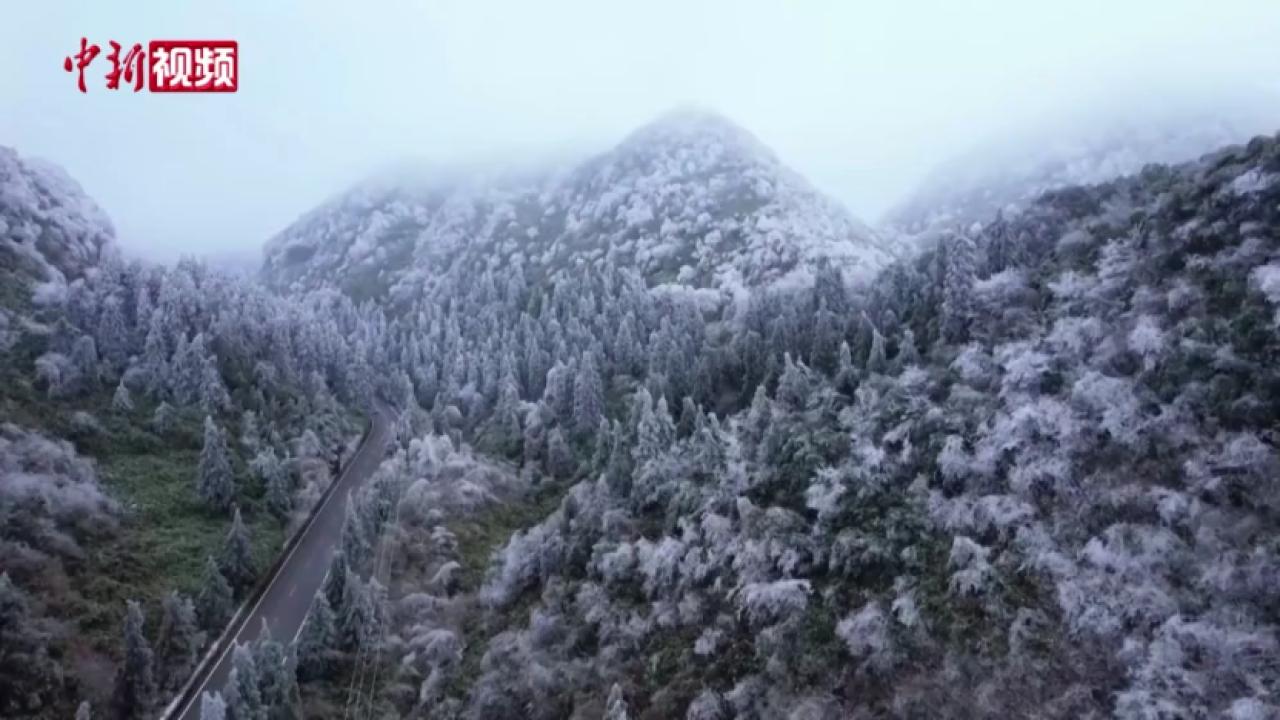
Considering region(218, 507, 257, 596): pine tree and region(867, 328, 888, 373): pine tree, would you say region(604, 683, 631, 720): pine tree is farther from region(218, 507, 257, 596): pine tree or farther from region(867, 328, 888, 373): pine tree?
region(218, 507, 257, 596): pine tree

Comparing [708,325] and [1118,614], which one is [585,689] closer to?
[1118,614]

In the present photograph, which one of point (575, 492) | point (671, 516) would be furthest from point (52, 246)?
point (671, 516)

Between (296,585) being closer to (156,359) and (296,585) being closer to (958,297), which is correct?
(156,359)

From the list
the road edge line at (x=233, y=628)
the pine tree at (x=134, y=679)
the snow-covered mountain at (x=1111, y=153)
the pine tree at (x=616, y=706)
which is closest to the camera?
the pine tree at (x=616, y=706)

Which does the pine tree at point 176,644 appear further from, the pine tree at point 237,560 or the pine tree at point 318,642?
the pine tree at point 318,642

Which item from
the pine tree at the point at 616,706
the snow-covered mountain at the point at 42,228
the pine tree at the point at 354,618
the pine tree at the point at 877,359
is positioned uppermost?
the pine tree at the point at 877,359

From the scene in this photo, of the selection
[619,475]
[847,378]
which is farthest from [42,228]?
[847,378]

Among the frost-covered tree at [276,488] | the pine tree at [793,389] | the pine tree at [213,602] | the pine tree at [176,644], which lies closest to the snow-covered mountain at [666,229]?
the pine tree at [793,389]

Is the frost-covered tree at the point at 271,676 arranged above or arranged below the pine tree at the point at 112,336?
below
